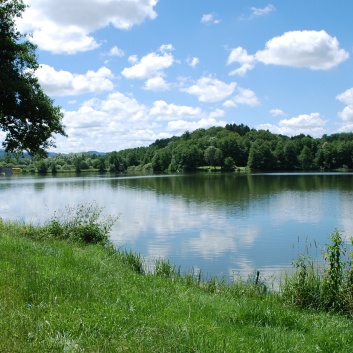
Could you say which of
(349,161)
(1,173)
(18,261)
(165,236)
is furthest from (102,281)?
(1,173)

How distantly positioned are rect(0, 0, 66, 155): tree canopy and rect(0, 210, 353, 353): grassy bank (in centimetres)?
983

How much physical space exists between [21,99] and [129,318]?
47.2 ft

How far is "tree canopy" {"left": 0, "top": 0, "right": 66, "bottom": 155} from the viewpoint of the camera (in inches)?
665

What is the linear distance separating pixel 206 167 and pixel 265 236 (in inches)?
4675

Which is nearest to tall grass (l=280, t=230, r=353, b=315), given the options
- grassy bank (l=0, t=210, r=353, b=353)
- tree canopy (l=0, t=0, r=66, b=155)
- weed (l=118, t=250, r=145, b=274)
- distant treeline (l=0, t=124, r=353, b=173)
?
grassy bank (l=0, t=210, r=353, b=353)

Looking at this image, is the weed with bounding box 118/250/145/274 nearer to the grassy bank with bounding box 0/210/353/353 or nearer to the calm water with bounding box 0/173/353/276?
the calm water with bounding box 0/173/353/276

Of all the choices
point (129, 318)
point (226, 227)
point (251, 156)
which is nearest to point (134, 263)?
point (129, 318)

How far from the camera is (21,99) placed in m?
17.4

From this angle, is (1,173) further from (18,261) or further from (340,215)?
(18,261)

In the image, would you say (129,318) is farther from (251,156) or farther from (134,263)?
(251,156)

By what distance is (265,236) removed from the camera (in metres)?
23.5

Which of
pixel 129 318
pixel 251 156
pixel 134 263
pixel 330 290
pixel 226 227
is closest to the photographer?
pixel 129 318

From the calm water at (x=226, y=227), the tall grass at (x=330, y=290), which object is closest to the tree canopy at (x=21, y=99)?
the calm water at (x=226, y=227)

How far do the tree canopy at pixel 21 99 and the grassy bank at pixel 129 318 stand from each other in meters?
9.83
